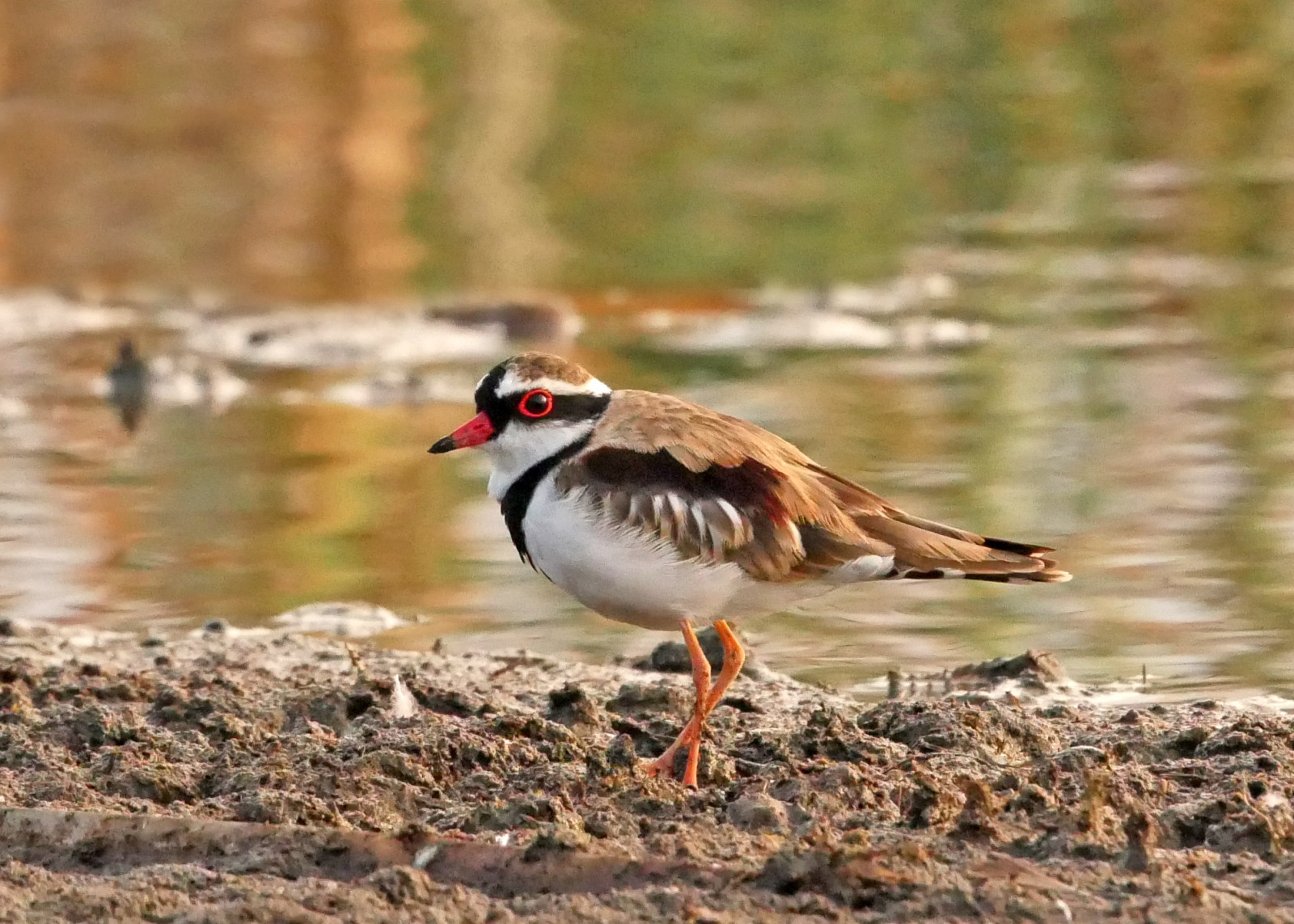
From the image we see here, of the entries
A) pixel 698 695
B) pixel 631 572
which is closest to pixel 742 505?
pixel 631 572

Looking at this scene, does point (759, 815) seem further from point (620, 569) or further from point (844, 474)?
point (844, 474)

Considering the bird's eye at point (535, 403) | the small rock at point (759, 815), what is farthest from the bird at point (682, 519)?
the small rock at point (759, 815)

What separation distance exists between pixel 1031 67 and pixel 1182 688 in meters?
12.4

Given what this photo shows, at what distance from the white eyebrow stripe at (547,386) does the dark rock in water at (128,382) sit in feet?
17.0

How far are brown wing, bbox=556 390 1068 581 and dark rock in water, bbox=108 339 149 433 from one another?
5.45 meters

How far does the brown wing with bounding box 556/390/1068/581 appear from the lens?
5.55 m

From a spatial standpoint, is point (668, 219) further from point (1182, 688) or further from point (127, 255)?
point (1182, 688)

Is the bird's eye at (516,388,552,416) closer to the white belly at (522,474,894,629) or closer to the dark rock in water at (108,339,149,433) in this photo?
the white belly at (522,474,894,629)

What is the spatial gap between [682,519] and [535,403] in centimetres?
57

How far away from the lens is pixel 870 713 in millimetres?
5688

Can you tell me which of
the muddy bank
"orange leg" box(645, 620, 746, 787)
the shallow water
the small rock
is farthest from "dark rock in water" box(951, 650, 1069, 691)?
the small rock

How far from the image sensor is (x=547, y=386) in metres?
5.85

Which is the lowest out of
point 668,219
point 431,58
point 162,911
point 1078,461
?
point 162,911

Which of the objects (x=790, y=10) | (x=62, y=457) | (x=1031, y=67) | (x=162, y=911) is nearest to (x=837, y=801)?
(x=162, y=911)
